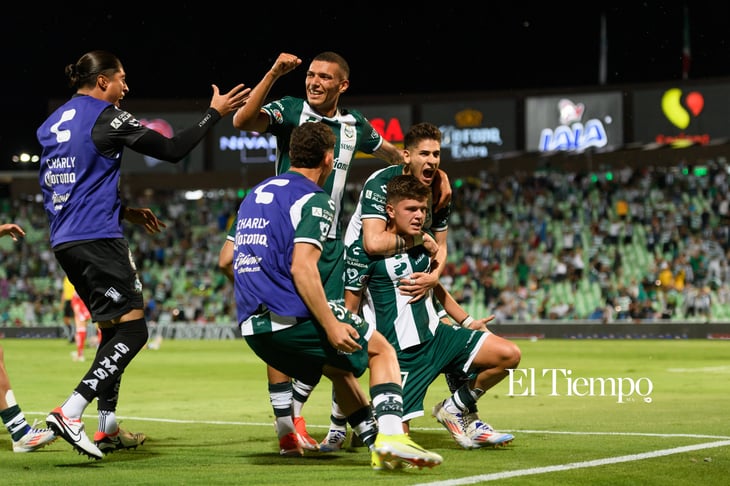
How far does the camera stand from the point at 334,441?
347 inches

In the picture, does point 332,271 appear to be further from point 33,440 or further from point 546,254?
point 546,254

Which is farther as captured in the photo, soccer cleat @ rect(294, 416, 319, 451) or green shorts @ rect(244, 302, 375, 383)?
soccer cleat @ rect(294, 416, 319, 451)

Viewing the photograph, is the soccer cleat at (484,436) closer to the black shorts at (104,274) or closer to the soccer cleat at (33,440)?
the black shorts at (104,274)

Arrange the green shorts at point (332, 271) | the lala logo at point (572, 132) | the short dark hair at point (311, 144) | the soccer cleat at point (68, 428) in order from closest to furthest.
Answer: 1. the short dark hair at point (311, 144)
2. the green shorts at point (332, 271)
3. the soccer cleat at point (68, 428)
4. the lala logo at point (572, 132)

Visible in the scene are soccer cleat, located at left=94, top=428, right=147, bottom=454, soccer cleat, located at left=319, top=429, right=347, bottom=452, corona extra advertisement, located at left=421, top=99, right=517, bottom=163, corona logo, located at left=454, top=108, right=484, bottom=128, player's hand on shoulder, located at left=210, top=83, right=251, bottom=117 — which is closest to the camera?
player's hand on shoulder, located at left=210, top=83, right=251, bottom=117

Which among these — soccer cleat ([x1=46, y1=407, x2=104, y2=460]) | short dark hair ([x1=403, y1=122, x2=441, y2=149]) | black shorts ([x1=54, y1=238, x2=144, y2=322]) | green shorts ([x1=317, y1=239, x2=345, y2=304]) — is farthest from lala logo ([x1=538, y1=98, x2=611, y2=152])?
soccer cleat ([x1=46, y1=407, x2=104, y2=460])

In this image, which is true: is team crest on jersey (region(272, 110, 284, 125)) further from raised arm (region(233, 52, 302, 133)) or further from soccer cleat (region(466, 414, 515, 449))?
soccer cleat (region(466, 414, 515, 449))

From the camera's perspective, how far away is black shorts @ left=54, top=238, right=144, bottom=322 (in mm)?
7914

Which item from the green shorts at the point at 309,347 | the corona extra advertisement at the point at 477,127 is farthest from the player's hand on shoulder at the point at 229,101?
the corona extra advertisement at the point at 477,127

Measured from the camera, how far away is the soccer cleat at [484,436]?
8.66m

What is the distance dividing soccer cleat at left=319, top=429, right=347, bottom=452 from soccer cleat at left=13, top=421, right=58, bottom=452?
205 cm

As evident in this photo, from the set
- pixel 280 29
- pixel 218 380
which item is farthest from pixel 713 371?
pixel 280 29

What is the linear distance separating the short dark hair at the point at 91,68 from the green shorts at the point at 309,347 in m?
2.48

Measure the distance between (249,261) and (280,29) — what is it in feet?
158
